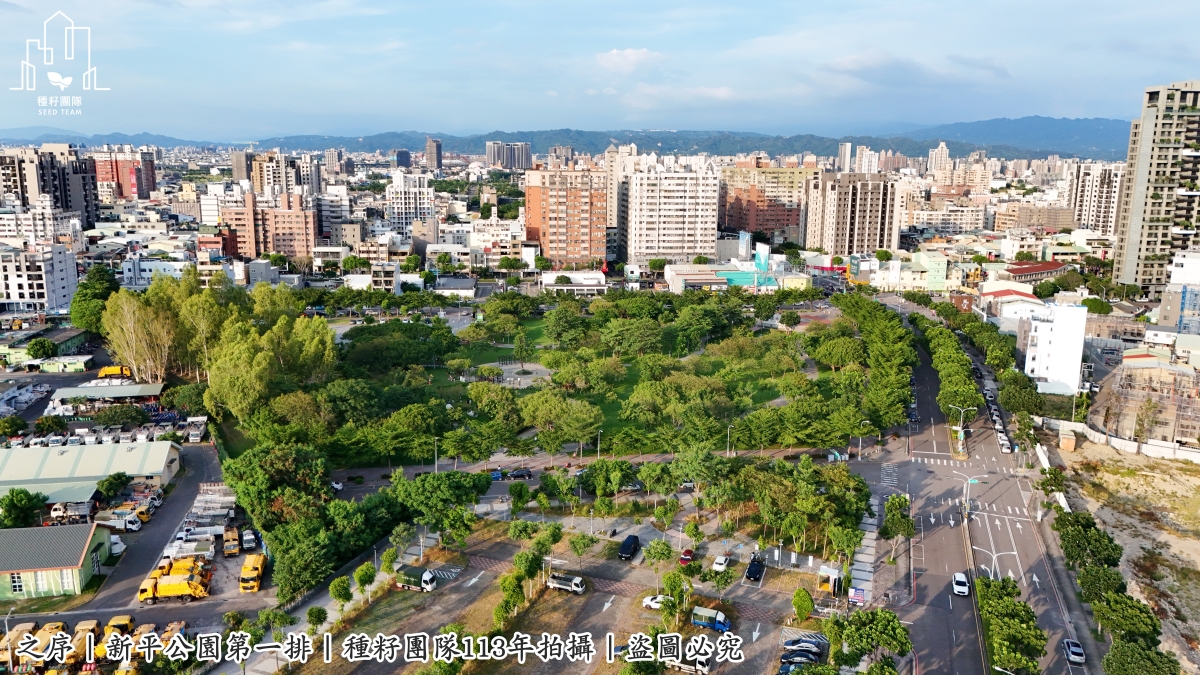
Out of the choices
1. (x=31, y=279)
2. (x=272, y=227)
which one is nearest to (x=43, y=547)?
(x=31, y=279)

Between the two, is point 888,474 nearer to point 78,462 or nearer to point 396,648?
point 396,648

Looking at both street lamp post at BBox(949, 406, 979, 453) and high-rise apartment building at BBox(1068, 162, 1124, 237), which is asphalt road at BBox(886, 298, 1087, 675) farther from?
high-rise apartment building at BBox(1068, 162, 1124, 237)

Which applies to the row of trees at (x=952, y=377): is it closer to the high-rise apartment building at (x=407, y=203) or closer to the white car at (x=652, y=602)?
the white car at (x=652, y=602)

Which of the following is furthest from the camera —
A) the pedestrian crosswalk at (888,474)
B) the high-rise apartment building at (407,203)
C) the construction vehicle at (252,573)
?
the high-rise apartment building at (407,203)

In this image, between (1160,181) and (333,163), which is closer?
(1160,181)

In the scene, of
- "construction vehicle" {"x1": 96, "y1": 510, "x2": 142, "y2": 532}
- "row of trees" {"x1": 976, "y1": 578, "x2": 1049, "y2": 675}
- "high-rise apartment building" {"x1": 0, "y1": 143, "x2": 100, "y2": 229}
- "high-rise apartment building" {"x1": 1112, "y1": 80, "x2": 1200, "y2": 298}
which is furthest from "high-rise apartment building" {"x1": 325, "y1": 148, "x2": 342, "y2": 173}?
"row of trees" {"x1": 976, "y1": 578, "x2": 1049, "y2": 675}

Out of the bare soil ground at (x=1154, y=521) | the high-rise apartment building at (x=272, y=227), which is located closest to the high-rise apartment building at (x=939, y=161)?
the high-rise apartment building at (x=272, y=227)
